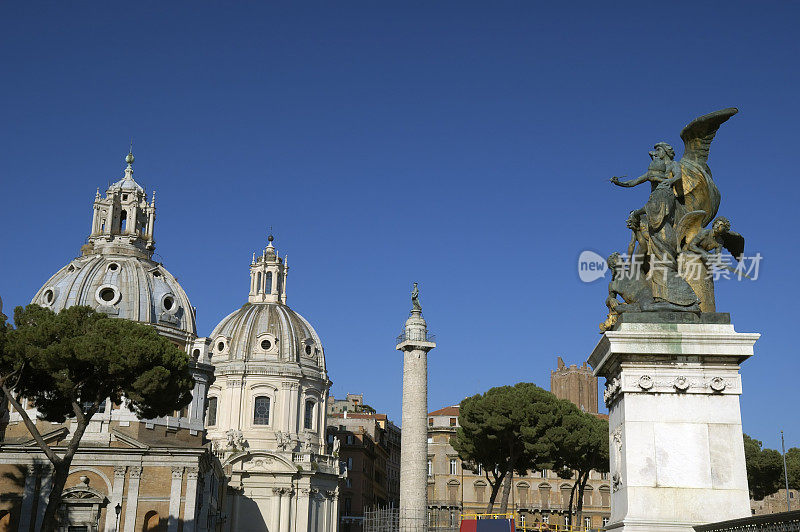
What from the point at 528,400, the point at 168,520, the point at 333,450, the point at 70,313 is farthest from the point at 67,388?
the point at 333,450

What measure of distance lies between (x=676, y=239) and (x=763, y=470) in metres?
65.3

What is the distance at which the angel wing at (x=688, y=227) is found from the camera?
10.5 m

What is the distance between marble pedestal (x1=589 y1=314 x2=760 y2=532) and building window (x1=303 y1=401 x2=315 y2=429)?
74089mm

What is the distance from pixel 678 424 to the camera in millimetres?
A: 9531

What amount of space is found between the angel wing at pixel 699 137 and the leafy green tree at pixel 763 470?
207 ft

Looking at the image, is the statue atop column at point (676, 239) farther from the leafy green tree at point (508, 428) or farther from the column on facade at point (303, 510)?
the column on facade at point (303, 510)

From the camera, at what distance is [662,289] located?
10.2 metres

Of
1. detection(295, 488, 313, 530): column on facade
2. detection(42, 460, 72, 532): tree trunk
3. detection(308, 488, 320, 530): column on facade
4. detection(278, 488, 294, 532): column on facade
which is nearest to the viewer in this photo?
detection(42, 460, 72, 532): tree trunk

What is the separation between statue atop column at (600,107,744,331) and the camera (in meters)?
10.2

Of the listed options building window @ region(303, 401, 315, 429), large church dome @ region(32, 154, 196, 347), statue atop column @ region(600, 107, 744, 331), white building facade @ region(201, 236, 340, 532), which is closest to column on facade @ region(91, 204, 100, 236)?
large church dome @ region(32, 154, 196, 347)

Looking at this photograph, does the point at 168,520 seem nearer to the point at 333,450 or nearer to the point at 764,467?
the point at 333,450

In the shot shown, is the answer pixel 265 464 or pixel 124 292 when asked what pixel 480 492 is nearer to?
pixel 265 464

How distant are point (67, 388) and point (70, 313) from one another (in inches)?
129

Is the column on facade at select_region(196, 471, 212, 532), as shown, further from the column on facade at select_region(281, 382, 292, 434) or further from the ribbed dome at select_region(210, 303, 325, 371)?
the ribbed dome at select_region(210, 303, 325, 371)
